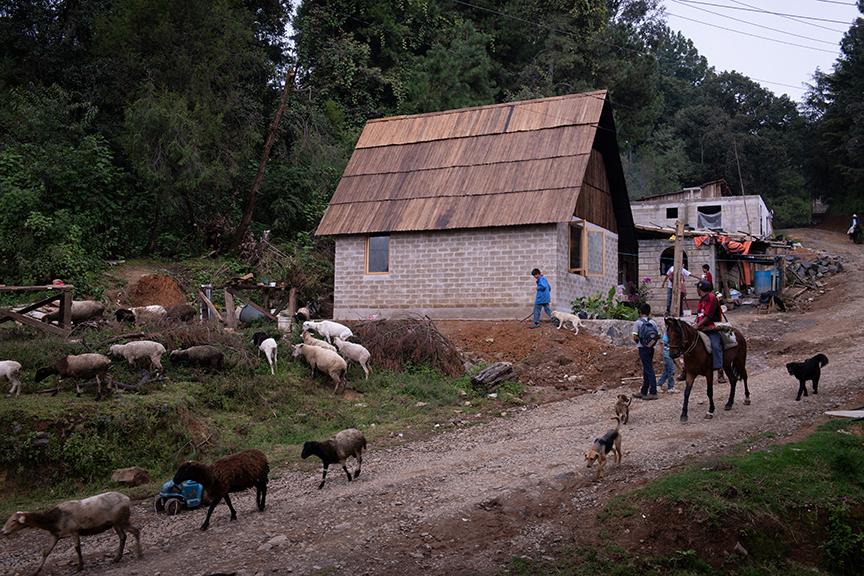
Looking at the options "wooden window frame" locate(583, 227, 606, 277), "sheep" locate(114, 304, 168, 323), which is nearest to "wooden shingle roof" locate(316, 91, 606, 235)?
"wooden window frame" locate(583, 227, 606, 277)

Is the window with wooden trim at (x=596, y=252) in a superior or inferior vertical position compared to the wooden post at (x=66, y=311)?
superior

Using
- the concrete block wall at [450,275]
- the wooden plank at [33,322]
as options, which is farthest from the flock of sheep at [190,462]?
the concrete block wall at [450,275]

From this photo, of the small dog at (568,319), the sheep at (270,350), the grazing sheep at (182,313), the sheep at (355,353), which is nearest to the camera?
the sheep at (270,350)

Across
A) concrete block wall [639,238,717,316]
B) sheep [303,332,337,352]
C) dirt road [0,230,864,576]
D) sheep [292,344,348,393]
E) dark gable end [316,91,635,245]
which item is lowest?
dirt road [0,230,864,576]

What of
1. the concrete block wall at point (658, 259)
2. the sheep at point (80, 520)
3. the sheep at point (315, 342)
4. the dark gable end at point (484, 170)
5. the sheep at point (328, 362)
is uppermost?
the dark gable end at point (484, 170)

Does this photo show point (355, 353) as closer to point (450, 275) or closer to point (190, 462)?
point (450, 275)

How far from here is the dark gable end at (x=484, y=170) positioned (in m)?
Result: 22.8

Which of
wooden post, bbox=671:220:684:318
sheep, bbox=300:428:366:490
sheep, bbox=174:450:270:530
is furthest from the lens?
wooden post, bbox=671:220:684:318

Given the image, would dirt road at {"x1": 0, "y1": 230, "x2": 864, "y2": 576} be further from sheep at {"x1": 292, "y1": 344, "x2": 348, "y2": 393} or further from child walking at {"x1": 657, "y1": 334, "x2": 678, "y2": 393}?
sheep at {"x1": 292, "y1": 344, "x2": 348, "y2": 393}

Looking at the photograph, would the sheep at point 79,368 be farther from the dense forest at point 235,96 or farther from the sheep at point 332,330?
the dense forest at point 235,96

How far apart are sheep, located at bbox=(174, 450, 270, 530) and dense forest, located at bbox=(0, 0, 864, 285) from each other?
15089 mm

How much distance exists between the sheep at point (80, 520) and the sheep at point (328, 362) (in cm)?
773

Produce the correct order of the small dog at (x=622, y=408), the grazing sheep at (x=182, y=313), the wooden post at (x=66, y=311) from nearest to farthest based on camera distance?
the small dog at (x=622, y=408) < the wooden post at (x=66, y=311) < the grazing sheep at (x=182, y=313)

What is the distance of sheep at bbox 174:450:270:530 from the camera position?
9.13m
